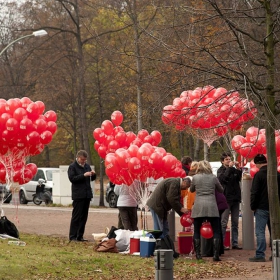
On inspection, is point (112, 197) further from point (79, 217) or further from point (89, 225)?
point (79, 217)

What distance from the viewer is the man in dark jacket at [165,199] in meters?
15.0

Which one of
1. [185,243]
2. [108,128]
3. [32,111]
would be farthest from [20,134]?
[185,243]

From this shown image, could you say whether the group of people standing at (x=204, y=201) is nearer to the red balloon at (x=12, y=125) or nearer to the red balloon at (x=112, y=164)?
the red balloon at (x=112, y=164)

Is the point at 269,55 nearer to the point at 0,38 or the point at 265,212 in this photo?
the point at 265,212

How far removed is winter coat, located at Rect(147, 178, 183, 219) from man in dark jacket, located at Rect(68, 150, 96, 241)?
287 cm

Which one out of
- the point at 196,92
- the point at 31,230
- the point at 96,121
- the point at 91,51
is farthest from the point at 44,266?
the point at 96,121

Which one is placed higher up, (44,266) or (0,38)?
(0,38)

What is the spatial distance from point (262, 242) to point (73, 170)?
16.0 ft

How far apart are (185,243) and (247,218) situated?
5.26 feet

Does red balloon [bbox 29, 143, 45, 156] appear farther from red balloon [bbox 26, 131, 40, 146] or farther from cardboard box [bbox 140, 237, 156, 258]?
cardboard box [bbox 140, 237, 156, 258]

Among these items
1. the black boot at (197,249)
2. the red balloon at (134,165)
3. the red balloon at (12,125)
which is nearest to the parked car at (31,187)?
the red balloon at (12,125)

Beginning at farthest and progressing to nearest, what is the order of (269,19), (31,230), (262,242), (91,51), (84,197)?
(91,51), (31,230), (84,197), (262,242), (269,19)

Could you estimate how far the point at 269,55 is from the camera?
41.9ft

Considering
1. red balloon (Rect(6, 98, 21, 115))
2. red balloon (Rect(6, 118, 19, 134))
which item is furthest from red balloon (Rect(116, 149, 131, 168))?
red balloon (Rect(6, 98, 21, 115))
